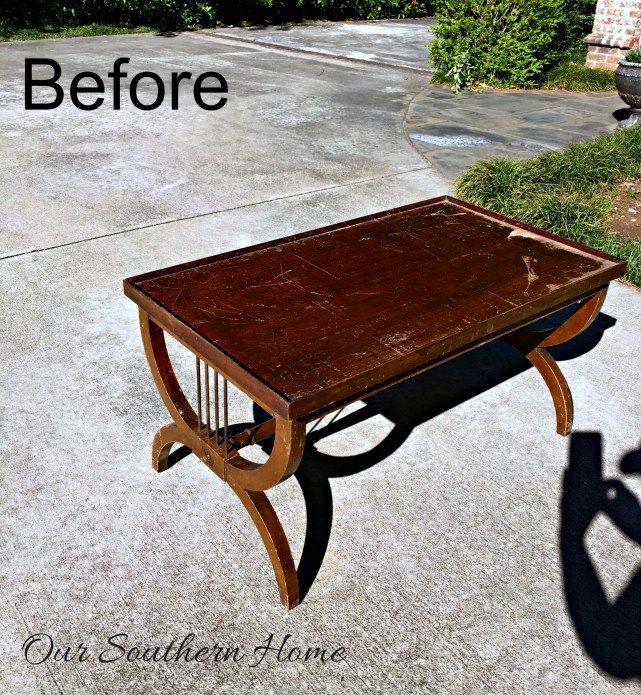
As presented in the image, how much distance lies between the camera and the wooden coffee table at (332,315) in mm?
2178

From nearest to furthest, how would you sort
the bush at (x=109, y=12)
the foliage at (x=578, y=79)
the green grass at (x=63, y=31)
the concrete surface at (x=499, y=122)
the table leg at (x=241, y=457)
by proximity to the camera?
the table leg at (x=241, y=457) → the concrete surface at (x=499, y=122) → the foliage at (x=578, y=79) → the green grass at (x=63, y=31) → the bush at (x=109, y=12)

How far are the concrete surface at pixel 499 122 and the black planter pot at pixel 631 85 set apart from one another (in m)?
0.25

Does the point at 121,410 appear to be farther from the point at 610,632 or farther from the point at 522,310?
the point at 610,632

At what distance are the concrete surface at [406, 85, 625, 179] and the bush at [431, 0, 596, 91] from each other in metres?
0.32

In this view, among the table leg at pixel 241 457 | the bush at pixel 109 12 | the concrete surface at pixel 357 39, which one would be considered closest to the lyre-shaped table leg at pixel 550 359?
the table leg at pixel 241 457

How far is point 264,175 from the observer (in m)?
6.39

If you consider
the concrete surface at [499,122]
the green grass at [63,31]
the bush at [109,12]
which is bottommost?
the green grass at [63,31]

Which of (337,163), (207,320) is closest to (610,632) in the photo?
(207,320)

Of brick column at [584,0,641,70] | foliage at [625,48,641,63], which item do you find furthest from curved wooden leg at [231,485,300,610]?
→ brick column at [584,0,641,70]

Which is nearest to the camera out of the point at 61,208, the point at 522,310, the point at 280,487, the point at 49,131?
the point at 522,310

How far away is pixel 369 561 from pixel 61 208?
400 centimetres

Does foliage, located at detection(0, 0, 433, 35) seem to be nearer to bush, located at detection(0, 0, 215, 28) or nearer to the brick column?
bush, located at detection(0, 0, 215, 28)

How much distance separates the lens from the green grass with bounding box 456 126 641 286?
5190 millimetres

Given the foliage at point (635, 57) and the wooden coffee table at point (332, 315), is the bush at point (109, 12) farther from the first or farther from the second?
the wooden coffee table at point (332, 315)
